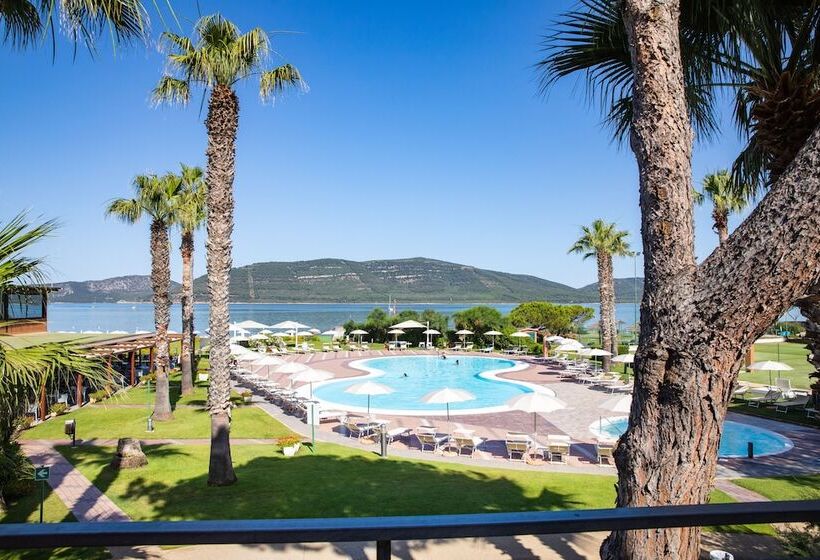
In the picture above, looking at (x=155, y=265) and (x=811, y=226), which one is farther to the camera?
(x=155, y=265)

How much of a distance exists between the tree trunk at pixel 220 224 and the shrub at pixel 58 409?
1275 centimetres

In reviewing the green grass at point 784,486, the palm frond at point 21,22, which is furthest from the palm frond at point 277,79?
the green grass at point 784,486

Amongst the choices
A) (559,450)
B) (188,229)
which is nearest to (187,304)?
(188,229)

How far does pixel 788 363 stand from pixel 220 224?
35832mm

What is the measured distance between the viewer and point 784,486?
41.2 ft

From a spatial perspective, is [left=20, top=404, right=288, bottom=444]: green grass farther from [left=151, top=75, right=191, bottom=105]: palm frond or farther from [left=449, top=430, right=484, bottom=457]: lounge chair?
[left=151, top=75, right=191, bottom=105]: palm frond

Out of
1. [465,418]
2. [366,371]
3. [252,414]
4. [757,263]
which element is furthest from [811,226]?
[366,371]

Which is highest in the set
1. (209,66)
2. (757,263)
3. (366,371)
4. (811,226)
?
(209,66)

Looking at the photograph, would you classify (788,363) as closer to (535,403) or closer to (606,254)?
(606,254)

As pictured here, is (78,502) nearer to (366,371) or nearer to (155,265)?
(155,265)

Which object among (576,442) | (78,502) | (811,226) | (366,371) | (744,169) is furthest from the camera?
(366,371)

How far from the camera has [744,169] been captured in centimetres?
819

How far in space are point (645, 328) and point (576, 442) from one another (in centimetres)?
1433

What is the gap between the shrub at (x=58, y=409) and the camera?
70.7ft
